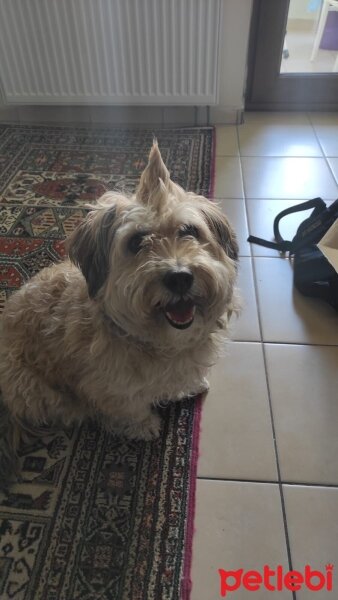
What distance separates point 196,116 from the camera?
11.0 feet

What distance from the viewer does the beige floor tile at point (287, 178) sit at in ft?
8.63

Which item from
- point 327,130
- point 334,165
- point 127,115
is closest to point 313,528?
point 334,165

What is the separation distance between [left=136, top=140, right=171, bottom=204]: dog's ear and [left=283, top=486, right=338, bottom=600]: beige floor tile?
99 centimetres

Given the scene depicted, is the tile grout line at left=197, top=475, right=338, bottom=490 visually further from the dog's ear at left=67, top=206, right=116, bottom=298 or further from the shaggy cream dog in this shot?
the dog's ear at left=67, top=206, right=116, bottom=298

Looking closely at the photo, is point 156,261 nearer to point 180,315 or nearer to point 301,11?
point 180,315

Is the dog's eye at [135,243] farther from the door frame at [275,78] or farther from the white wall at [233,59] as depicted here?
the door frame at [275,78]

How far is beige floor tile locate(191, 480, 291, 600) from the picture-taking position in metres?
1.25

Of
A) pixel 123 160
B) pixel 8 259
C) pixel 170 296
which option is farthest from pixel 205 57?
pixel 170 296

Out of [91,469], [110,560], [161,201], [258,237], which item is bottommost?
[110,560]

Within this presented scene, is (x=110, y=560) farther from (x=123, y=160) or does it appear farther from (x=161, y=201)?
(x=123, y=160)

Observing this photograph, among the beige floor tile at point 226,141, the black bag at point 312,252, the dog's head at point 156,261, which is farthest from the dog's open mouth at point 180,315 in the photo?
the beige floor tile at point 226,141

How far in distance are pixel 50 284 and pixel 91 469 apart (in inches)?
24.3

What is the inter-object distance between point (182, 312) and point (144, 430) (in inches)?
22.8

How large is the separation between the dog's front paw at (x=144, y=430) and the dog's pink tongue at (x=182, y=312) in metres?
0.53
